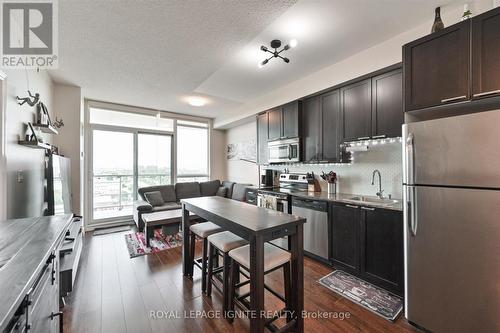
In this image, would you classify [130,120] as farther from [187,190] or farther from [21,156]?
[21,156]

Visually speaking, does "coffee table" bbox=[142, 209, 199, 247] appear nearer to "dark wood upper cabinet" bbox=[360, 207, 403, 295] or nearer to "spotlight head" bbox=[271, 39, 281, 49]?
"dark wood upper cabinet" bbox=[360, 207, 403, 295]

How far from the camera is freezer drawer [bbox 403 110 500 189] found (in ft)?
4.39

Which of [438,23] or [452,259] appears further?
[438,23]

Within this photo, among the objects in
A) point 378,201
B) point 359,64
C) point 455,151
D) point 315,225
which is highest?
point 359,64

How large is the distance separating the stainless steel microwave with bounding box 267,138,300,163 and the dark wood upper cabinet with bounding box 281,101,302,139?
0.12 m

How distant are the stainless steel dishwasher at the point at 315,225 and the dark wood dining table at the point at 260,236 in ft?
3.71

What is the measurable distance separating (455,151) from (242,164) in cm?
453

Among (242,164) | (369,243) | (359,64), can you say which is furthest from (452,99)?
(242,164)

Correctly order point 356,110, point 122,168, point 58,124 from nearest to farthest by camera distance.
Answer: point 356,110, point 58,124, point 122,168

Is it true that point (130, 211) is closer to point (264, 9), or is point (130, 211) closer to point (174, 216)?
point (174, 216)

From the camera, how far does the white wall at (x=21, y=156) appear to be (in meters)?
1.94

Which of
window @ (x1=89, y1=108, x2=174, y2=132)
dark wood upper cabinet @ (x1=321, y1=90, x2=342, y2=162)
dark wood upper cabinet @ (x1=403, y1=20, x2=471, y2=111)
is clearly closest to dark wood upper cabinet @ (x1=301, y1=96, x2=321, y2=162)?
dark wood upper cabinet @ (x1=321, y1=90, x2=342, y2=162)

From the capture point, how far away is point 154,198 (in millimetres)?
4613

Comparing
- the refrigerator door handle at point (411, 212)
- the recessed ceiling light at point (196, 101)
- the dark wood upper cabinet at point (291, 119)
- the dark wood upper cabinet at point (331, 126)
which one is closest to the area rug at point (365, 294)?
the refrigerator door handle at point (411, 212)
